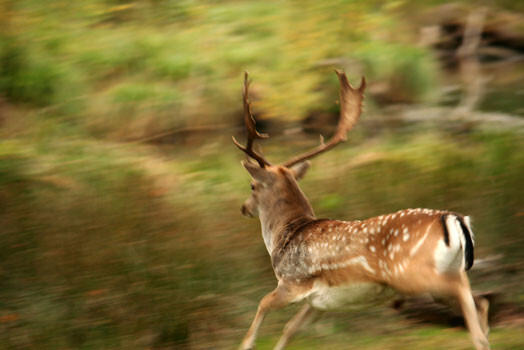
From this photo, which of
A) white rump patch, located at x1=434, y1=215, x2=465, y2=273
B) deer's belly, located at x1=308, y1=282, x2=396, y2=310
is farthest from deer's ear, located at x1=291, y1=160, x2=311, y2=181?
white rump patch, located at x1=434, y1=215, x2=465, y2=273

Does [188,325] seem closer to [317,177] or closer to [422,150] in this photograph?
[317,177]

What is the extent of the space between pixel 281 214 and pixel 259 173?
0.96 feet

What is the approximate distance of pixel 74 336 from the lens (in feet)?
18.0

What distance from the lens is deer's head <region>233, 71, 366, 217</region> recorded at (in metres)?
5.05

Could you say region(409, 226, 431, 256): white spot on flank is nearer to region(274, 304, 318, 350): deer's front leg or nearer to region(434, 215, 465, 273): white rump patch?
region(434, 215, 465, 273): white rump patch

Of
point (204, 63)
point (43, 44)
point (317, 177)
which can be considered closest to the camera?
point (317, 177)

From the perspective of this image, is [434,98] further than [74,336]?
Yes

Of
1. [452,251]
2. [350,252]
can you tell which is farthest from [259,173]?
[452,251]

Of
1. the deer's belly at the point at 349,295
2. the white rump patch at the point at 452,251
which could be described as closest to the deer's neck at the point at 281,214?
the deer's belly at the point at 349,295

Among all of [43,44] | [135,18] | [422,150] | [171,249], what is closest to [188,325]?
[171,249]

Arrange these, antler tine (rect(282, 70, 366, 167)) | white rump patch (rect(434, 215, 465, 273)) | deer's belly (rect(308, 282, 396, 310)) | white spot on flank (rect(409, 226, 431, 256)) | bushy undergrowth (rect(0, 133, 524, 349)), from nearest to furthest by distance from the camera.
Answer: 1. white rump patch (rect(434, 215, 465, 273))
2. white spot on flank (rect(409, 226, 431, 256))
3. deer's belly (rect(308, 282, 396, 310))
4. antler tine (rect(282, 70, 366, 167))
5. bushy undergrowth (rect(0, 133, 524, 349))

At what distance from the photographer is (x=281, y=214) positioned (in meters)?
5.01

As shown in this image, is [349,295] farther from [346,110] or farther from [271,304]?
[346,110]

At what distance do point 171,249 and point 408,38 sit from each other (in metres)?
4.90
